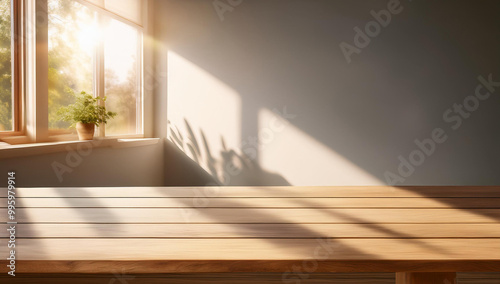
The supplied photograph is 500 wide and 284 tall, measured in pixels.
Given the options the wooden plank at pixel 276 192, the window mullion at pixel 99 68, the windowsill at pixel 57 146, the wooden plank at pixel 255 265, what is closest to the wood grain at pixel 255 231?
the wooden plank at pixel 255 265

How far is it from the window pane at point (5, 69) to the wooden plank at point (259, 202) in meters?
1.54

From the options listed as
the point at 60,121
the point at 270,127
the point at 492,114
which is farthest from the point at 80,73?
the point at 492,114

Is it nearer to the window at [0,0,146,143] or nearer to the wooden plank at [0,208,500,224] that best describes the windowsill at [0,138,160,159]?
the window at [0,0,146,143]

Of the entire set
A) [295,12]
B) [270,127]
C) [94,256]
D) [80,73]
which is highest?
[295,12]

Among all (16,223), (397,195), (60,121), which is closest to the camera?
(16,223)

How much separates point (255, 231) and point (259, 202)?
1.06ft

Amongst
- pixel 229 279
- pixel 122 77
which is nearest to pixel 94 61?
pixel 122 77

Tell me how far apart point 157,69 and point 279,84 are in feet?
4.71

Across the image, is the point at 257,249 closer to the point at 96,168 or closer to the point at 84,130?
the point at 84,130

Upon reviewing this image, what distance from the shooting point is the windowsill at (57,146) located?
90.2 inches

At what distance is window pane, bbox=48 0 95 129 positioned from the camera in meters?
2.96

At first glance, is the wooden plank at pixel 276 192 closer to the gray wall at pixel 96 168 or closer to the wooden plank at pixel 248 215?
the wooden plank at pixel 248 215

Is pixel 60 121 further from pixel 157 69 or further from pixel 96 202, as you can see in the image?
pixel 96 202

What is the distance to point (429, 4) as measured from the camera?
4211mm
